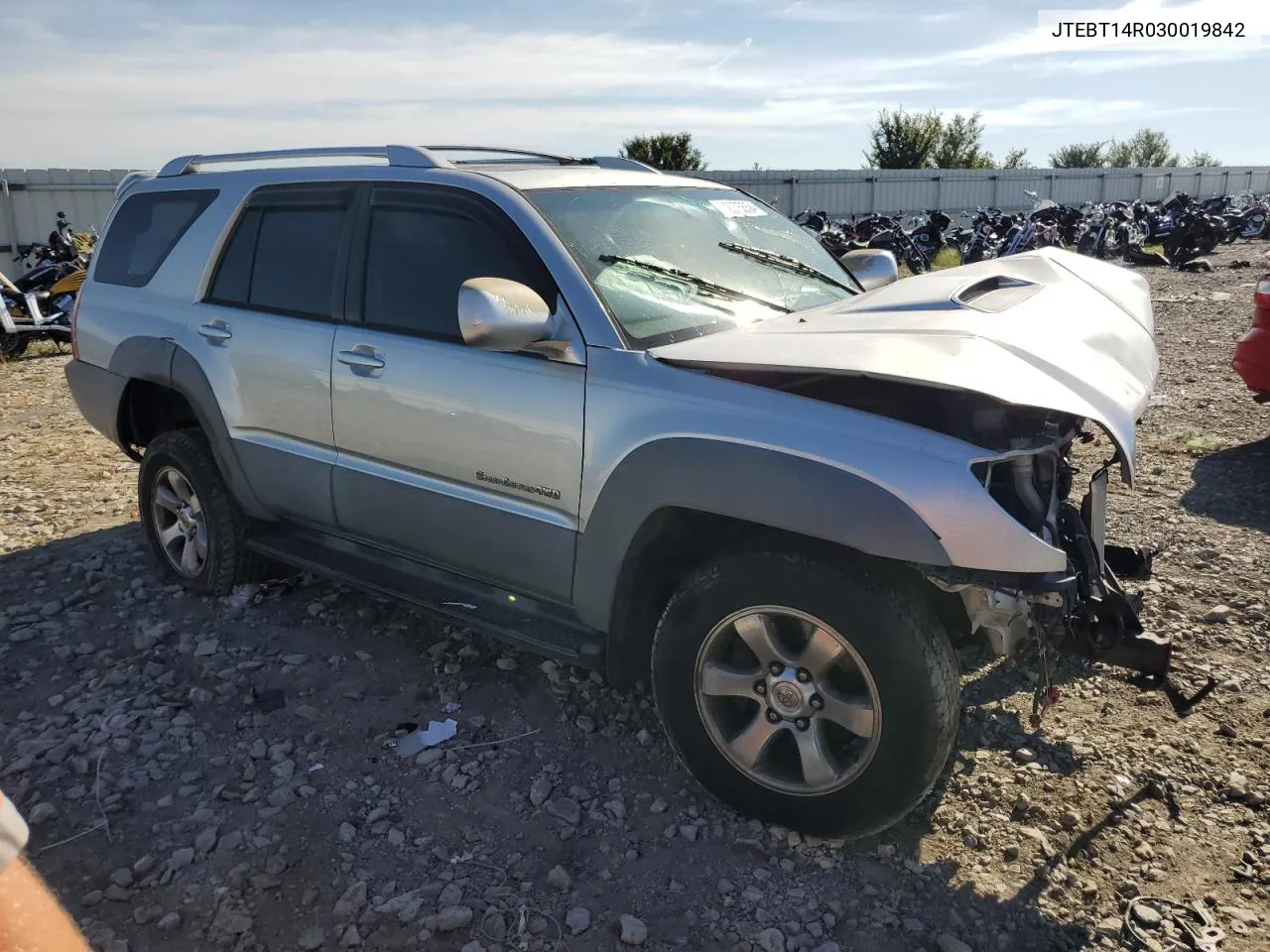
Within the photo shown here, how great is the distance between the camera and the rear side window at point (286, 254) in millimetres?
3891

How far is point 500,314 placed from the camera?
2.91 metres

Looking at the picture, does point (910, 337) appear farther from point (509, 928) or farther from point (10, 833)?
point (10, 833)

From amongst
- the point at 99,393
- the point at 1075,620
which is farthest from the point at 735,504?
the point at 99,393

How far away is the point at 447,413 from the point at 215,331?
Answer: 1.47m

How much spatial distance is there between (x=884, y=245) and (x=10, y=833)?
17631 millimetres

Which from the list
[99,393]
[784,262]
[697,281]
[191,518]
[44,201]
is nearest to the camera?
[697,281]

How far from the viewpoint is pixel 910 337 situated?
276 cm

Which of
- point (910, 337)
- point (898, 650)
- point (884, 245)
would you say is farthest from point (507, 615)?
point (884, 245)

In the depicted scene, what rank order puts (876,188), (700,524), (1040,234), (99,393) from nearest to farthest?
1. (700,524)
2. (99,393)
3. (1040,234)
4. (876,188)

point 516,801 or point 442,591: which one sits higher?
point 442,591

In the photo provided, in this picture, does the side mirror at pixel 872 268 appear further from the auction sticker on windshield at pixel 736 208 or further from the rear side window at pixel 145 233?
the rear side window at pixel 145 233

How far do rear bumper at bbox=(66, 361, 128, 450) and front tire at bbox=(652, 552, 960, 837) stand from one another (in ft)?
10.6

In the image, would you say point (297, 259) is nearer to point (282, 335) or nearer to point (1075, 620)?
point (282, 335)

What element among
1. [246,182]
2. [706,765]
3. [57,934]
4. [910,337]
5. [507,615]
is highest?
[246,182]
